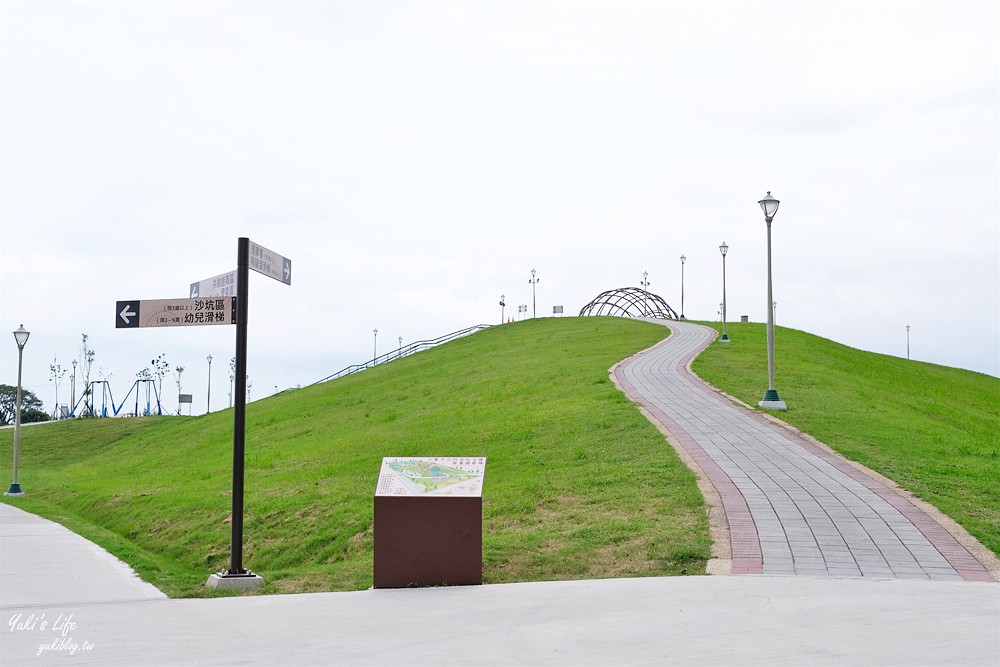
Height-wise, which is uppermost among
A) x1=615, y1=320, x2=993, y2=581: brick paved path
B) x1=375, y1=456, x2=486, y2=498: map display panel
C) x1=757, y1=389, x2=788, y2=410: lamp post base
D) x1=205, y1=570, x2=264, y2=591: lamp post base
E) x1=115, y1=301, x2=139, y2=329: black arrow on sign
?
x1=115, y1=301, x2=139, y2=329: black arrow on sign

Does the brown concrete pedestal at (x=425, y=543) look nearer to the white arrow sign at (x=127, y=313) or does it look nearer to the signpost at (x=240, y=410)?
the signpost at (x=240, y=410)

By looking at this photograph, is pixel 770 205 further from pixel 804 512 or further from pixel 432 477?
pixel 432 477

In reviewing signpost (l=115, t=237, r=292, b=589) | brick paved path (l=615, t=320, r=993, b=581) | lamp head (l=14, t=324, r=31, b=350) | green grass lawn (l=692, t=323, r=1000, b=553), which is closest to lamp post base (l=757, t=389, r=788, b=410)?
green grass lawn (l=692, t=323, r=1000, b=553)

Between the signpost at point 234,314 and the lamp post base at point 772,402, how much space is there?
48.5 ft

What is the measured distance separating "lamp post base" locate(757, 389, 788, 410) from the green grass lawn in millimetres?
245

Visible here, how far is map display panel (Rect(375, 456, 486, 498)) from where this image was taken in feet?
30.5

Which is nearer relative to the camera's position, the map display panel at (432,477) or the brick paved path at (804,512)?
the map display panel at (432,477)

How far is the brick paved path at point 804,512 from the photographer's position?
9.53 meters

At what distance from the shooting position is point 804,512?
11.8 m

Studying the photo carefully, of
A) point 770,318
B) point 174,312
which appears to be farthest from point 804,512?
point 770,318

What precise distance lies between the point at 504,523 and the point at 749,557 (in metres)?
4.04

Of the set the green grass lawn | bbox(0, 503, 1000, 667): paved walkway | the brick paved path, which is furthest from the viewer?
the green grass lawn

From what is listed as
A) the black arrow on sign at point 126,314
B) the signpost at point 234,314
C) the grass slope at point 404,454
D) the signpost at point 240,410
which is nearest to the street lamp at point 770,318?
the grass slope at point 404,454

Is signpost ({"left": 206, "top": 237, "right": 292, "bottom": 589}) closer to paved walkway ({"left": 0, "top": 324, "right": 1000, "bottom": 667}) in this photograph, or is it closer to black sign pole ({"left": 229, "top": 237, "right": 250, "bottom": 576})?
black sign pole ({"left": 229, "top": 237, "right": 250, "bottom": 576})
